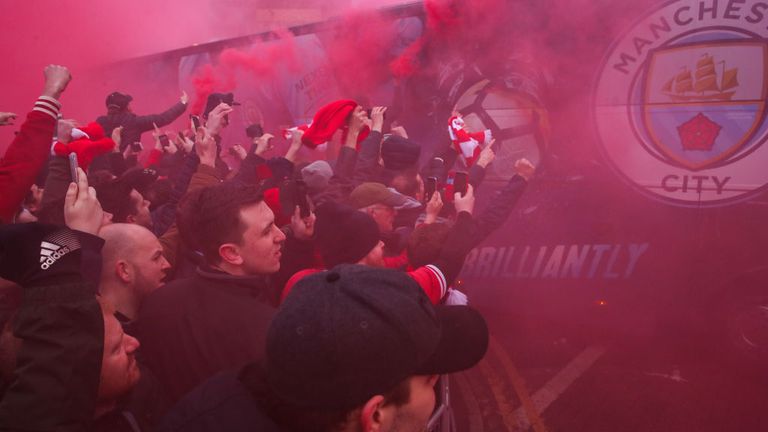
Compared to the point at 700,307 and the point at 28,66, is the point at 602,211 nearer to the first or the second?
the point at 700,307

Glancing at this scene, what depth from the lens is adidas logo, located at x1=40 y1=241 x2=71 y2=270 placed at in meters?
1.58

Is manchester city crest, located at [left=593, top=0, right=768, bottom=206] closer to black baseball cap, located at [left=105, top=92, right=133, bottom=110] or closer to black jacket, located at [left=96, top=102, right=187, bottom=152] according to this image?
black jacket, located at [left=96, top=102, right=187, bottom=152]

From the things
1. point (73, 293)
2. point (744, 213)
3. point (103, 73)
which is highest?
point (103, 73)

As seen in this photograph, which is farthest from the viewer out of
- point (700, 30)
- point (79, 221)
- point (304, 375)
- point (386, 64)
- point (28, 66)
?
point (28, 66)

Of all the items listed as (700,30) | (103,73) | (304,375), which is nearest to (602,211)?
(700,30)

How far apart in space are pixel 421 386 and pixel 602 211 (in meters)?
3.71

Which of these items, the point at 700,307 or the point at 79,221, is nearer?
the point at 79,221

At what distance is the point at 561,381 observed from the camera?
15.0ft

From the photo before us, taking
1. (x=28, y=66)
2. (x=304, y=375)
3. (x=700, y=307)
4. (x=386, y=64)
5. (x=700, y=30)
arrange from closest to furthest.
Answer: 1. (x=304, y=375)
2. (x=700, y=30)
3. (x=700, y=307)
4. (x=386, y=64)
5. (x=28, y=66)

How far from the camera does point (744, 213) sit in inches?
162

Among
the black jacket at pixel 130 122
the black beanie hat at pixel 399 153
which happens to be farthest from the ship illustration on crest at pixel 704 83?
the black jacket at pixel 130 122

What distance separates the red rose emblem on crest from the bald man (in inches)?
150

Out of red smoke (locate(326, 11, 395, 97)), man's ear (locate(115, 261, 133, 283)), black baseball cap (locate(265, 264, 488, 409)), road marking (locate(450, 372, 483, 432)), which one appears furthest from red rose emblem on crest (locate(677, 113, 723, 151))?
man's ear (locate(115, 261, 133, 283))

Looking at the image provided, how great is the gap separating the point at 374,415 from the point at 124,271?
1.54 m
